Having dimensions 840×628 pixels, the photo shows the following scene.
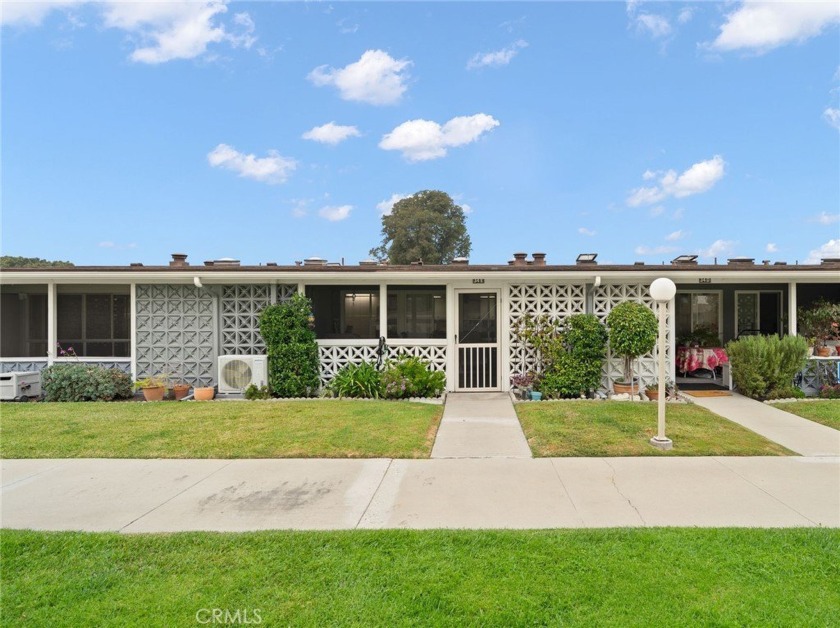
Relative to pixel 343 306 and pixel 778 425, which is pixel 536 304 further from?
pixel 778 425

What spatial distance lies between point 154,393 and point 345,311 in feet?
13.5

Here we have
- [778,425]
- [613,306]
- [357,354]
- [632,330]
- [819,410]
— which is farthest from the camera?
[357,354]

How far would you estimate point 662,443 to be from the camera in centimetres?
567

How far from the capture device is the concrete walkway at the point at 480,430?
5.69 meters

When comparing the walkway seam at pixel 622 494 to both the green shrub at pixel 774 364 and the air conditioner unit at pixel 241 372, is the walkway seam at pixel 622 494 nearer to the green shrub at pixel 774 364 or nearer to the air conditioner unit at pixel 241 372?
the green shrub at pixel 774 364

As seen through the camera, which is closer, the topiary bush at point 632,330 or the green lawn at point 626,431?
the green lawn at point 626,431

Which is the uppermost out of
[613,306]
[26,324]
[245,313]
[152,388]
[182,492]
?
[613,306]

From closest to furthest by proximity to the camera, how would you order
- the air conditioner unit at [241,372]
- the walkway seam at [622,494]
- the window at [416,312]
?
the walkway seam at [622,494] → the air conditioner unit at [241,372] → the window at [416,312]

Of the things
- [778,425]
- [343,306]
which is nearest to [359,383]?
[343,306]

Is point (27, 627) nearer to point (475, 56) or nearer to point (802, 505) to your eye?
point (802, 505)

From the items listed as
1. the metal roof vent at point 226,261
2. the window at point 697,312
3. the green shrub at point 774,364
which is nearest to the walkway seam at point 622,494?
the green shrub at point 774,364

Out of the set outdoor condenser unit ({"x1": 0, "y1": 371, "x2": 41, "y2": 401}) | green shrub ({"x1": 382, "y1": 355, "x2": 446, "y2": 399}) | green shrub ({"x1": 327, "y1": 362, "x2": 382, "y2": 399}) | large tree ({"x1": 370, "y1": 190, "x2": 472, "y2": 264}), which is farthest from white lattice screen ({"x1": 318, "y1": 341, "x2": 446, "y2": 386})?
large tree ({"x1": 370, "y1": 190, "x2": 472, "y2": 264})

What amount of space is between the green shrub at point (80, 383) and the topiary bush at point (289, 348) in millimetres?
3080

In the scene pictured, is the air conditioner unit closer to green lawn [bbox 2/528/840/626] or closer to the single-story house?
the single-story house
